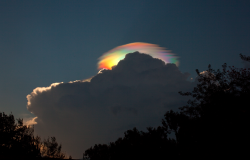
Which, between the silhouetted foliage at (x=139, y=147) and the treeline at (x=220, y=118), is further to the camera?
the silhouetted foliage at (x=139, y=147)

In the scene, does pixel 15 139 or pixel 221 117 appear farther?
pixel 15 139

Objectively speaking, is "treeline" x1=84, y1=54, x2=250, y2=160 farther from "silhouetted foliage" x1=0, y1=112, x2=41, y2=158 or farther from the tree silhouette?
"silhouetted foliage" x1=0, y1=112, x2=41, y2=158

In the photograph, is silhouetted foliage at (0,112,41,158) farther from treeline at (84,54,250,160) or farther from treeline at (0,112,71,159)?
treeline at (84,54,250,160)

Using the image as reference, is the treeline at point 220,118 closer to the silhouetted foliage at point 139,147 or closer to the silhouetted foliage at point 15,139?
the silhouetted foliage at point 139,147

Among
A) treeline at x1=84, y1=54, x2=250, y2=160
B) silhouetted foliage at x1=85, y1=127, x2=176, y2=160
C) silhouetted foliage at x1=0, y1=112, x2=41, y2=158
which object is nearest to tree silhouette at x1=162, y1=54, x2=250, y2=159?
treeline at x1=84, y1=54, x2=250, y2=160

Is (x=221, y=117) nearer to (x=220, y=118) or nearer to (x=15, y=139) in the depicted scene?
(x=220, y=118)

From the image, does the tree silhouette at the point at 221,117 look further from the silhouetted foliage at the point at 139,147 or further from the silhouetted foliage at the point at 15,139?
the silhouetted foliage at the point at 15,139

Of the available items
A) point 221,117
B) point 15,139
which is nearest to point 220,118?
point 221,117

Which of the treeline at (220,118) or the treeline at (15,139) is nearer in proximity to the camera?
the treeline at (220,118)

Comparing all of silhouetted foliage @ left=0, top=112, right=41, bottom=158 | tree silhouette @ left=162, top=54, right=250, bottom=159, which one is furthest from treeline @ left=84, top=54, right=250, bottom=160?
silhouetted foliage @ left=0, top=112, right=41, bottom=158

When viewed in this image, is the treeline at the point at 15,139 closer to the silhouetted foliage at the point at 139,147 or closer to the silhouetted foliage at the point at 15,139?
the silhouetted foliage at the point at 15,139

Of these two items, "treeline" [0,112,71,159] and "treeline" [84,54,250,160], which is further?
"treeline" [0,112,71,159]

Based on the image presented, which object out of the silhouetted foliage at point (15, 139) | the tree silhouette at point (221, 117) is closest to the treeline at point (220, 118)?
the tree silhouette at point (221, 117)

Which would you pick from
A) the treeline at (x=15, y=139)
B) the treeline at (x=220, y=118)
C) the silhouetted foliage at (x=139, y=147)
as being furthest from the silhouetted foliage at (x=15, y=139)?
the treeline at (x=220, y=118)
